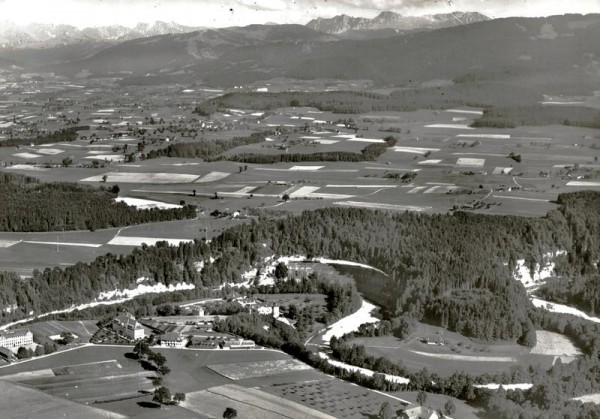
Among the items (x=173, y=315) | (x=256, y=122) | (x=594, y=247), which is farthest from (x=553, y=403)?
(x=256, y=122)

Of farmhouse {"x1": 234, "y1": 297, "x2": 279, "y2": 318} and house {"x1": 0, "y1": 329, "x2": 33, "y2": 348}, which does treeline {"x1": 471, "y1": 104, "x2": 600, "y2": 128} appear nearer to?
farmhouse {"x1": 234, "y1": 297, "x2": 279, "y2": 318}

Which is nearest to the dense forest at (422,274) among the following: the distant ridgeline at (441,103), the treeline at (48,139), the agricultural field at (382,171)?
the agricultural field at (382,171)

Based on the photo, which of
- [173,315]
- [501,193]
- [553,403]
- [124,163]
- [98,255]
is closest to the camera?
[553,403]

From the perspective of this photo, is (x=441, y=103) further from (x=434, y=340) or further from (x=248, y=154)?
(x=434, y=340)

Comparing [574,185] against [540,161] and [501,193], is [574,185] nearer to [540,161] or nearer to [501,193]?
[501,193]

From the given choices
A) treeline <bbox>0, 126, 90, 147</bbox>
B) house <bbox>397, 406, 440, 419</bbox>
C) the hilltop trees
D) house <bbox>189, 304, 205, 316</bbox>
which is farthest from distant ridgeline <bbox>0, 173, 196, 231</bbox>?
house <bbox>397, 406, 440, 419</bbox>

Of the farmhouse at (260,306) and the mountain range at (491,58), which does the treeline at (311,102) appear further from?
the farmhouse at (260,306)

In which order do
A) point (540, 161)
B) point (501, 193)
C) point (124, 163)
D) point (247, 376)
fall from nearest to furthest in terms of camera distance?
point (247, 376) < point (501, 193) < point (540, 161) < point (124, 163)
